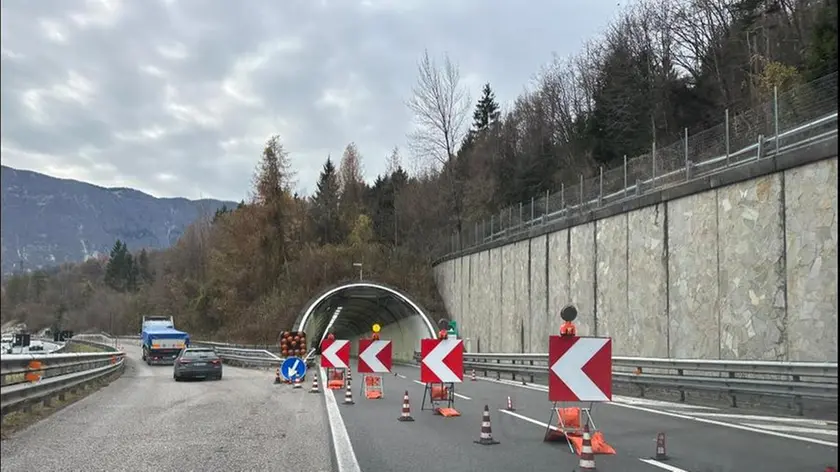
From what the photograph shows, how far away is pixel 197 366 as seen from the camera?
91.4 ft

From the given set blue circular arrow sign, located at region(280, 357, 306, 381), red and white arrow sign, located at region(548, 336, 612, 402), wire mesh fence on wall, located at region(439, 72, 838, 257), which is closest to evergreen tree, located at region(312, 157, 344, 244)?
wire mesh fence on wall, located at region(439, 72, 838, 257)

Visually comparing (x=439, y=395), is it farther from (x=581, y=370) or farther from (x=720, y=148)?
(x=720, y=148)

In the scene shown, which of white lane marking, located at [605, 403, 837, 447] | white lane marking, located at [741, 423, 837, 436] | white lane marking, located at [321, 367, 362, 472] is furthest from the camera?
white lane marking, located at [741, 423, 837, 436]

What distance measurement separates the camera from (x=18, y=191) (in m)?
3.41

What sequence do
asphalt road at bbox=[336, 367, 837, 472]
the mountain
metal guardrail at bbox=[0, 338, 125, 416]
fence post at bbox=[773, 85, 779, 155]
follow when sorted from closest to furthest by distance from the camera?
1. the mountain
2. asphalt road at bbox=[336, 367, 837, 472]
3. metal guardrail at bbox=[0, 338, 125, 416]
4. fence post at bbox=[773, 85, 779, 155]

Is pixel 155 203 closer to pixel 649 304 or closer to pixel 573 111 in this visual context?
pixel 649 304

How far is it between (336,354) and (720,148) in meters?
12.9

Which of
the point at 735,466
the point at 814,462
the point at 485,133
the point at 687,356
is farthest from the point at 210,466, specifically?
the point at 485,133

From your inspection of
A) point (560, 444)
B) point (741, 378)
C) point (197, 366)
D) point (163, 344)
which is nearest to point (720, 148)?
point (741, 378)

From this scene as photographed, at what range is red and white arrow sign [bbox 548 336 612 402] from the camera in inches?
377

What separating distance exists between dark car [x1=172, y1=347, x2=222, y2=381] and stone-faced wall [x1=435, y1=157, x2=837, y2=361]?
14563 mm

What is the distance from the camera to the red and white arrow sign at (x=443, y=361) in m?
14.9

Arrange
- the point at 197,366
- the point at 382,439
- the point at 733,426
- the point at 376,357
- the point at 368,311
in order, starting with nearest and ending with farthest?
the point at 382,439
the point at 733,426
the point at 376,357
the point at 197,366
the point at 368,311

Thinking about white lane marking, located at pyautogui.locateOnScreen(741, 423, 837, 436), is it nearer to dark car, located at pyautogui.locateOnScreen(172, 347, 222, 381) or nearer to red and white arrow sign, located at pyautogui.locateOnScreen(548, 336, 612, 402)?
red and white arrow sign, located at pyautogui.locateOnScreen(548, 336, 612, 402)
